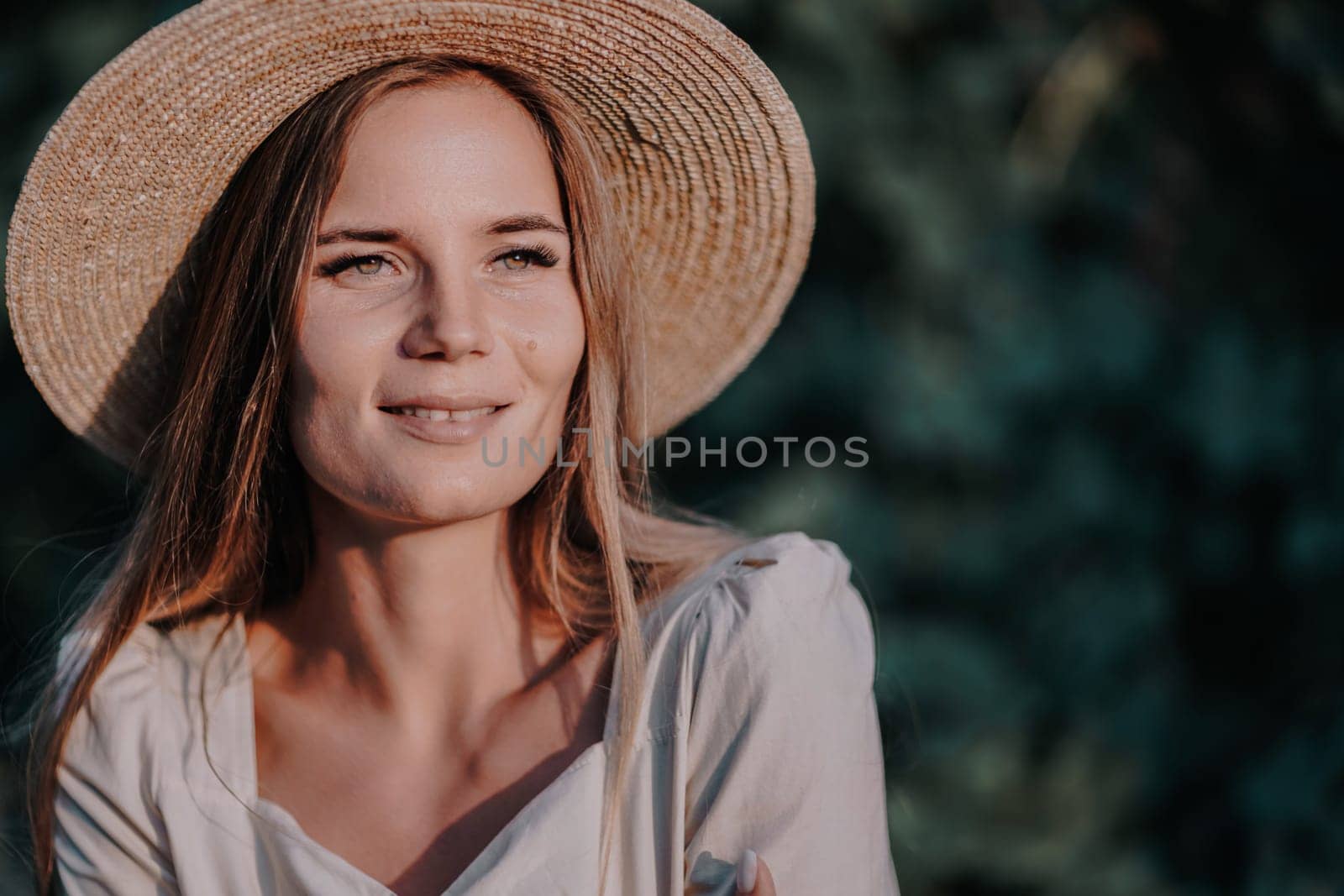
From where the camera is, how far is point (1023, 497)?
258 centimetres

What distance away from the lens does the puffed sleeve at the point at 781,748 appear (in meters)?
1.67

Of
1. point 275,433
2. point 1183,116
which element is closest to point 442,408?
point 275,433

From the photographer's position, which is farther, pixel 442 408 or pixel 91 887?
pixel 91 887

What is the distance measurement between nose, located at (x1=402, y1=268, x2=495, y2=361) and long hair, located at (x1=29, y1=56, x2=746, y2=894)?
162 mm

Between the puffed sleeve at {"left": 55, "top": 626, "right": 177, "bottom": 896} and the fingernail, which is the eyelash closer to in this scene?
the puffed sleeve at {"left": 55, "top": 626, "right": 177, "bottom": 896}

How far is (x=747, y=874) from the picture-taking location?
1623 mm

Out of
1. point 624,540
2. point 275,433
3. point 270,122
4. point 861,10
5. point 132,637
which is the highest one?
point 861,10

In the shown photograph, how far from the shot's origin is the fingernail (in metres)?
1.62

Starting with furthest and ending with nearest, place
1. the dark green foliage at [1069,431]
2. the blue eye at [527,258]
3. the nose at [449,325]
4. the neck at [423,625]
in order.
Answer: the dark green foliage at [1069,431], the neck at [423,625], the blue eye at [527,258], the nose at [449,325]

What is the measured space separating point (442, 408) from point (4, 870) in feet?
4.01

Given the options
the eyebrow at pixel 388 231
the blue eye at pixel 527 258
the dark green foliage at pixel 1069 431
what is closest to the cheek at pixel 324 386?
the eyebrow at pixel 388 231

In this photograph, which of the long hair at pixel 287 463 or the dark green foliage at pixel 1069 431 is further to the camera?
the dark green foliage at pixel 1069 431

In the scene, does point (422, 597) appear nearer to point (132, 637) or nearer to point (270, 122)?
point (132, 637)

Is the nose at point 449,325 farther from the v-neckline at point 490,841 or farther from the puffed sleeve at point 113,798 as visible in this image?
the puffed sleeve at point 113,798
